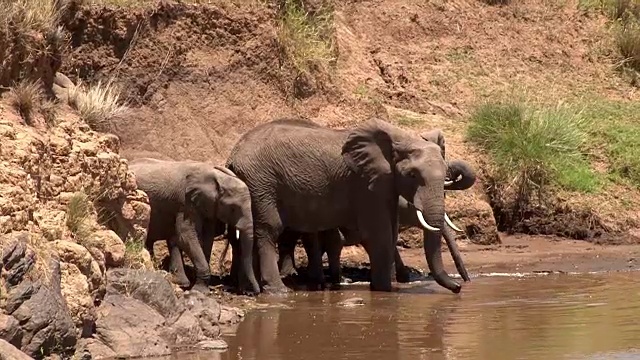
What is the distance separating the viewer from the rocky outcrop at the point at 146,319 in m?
11.7

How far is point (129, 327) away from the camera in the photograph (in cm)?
1202

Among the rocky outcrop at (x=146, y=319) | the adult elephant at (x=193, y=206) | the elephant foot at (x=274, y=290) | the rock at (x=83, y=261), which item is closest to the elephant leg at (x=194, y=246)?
the adult elephant at (x=193, y=206)

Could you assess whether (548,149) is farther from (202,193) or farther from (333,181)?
(202,193)

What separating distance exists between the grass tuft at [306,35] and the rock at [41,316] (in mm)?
9865

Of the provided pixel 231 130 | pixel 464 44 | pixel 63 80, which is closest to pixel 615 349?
pixel 63 80

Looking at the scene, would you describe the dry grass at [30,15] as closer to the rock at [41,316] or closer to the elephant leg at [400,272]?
the rock at [41,316]

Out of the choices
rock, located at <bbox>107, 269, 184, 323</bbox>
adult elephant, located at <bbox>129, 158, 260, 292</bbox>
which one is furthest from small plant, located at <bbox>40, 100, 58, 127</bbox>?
adult elephant, located at <bbox>129, 158, 260, 292</bbox>

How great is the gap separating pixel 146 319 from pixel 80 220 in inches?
43.2

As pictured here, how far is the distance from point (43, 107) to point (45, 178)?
102cm

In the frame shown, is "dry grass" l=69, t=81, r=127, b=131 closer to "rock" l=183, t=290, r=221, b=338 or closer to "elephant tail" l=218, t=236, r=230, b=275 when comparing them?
"rock" l=183, t=290, r=221, b=338

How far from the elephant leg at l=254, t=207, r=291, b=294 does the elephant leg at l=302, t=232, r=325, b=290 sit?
1.24ft

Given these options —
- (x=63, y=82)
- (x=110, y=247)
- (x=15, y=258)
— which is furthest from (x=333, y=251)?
(x=15, y=258)

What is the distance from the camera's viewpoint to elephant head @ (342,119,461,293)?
642 inches

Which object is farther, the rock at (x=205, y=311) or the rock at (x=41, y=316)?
the rock at (x=205, y=311)
